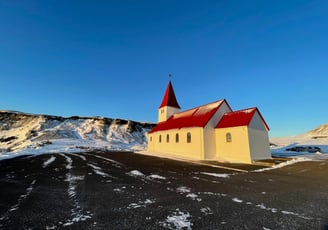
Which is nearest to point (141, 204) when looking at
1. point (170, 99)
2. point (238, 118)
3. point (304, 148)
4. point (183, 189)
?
point (183, 189)

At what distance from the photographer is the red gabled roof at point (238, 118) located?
17231 mm

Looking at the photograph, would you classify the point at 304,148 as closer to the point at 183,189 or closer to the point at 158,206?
the point at 183,189

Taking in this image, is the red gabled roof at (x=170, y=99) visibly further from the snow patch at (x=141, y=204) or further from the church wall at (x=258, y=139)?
the snow patch at (x=141, y=204)

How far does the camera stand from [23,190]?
6094 mm

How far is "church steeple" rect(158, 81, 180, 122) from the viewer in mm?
30950

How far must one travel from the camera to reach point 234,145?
17531 mm

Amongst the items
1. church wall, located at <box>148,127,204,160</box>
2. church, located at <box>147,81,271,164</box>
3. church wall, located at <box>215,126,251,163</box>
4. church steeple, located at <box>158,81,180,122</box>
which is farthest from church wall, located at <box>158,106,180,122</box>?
church wall, located at <box>215,126,251,163</box>

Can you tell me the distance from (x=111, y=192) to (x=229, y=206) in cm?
388

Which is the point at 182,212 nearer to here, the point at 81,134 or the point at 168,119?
the point at 168,119

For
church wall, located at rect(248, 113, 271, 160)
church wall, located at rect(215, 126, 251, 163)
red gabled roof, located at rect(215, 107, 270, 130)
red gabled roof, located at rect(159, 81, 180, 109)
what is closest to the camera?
church wall, located at rect(215, 126, 251, 163)

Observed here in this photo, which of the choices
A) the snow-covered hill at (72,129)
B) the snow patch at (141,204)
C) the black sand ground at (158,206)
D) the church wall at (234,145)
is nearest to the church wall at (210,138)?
the church wall at (234,145)

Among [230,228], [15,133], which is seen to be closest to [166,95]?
[230,228]

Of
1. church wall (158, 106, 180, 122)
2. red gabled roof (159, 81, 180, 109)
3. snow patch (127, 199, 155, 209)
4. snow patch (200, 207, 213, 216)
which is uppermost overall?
red gabled roof (159, 81, 180, 109)

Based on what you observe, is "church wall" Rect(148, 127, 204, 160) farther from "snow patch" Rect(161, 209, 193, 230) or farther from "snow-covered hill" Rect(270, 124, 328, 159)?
"snow patch" Rect(161, 209, 193, 230)
